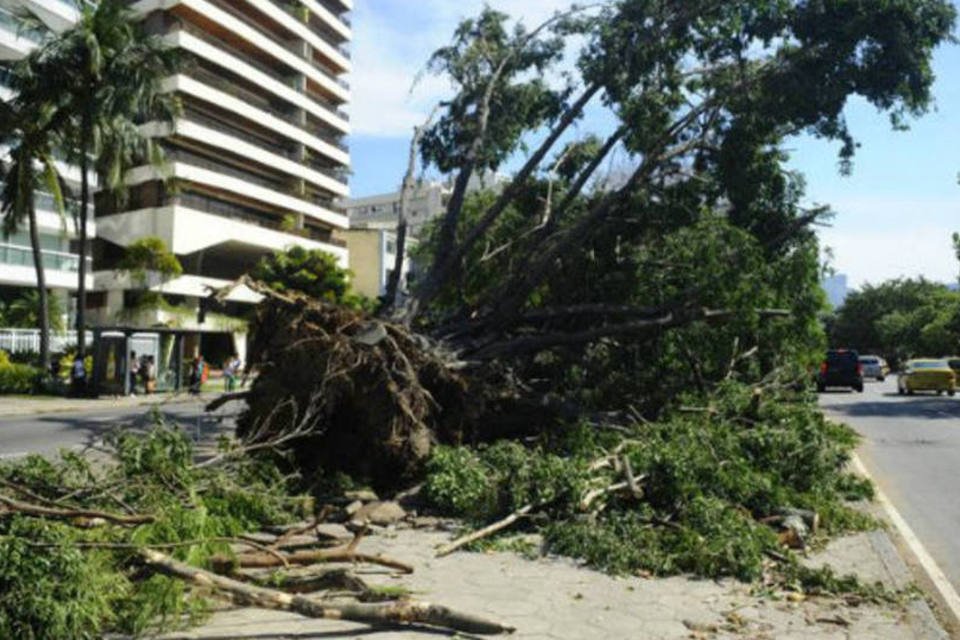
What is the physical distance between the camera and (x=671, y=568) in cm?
608

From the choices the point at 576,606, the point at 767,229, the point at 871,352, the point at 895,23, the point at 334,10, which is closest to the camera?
the point at 576,606

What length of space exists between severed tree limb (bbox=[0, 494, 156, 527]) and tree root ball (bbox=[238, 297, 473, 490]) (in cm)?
335

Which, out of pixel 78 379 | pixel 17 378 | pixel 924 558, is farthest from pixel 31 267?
pixel 924 558

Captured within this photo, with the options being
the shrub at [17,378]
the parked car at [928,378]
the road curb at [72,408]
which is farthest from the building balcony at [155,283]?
the parked car at [928,378]

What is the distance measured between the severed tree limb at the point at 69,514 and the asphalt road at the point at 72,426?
5.54m

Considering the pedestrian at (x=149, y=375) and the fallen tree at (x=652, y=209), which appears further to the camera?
the pedestrian at (x=149, y=375)

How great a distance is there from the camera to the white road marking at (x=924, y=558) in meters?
5.64

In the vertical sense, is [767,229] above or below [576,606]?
above

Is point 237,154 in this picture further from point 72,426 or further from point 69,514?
point 69,514

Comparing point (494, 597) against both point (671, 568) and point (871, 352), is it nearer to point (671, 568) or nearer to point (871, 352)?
point (671, 568)

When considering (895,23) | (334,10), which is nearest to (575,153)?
(895,23)

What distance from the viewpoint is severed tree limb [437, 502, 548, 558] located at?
259 inches

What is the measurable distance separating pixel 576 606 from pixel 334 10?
64.9 metres

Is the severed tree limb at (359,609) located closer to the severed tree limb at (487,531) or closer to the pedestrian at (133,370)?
the severed tree limb at (487,531)
